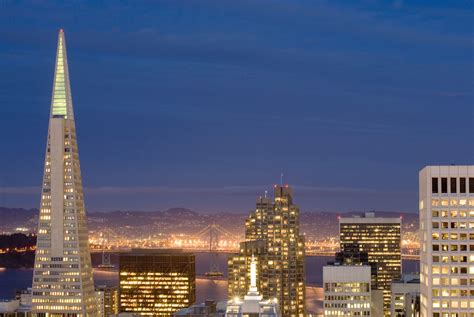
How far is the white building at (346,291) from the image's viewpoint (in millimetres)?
137250

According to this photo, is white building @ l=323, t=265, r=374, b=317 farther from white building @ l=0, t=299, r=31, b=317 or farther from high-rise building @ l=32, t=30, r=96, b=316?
white building @ l=0, t=299, r=31, b=317

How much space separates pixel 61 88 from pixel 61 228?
21070mm

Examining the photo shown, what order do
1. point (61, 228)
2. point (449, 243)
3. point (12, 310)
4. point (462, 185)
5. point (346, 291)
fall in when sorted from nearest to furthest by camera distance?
point (462, 185)
point (449, 243)
point (346, 291)
point (61, 228)
point (12, 310)

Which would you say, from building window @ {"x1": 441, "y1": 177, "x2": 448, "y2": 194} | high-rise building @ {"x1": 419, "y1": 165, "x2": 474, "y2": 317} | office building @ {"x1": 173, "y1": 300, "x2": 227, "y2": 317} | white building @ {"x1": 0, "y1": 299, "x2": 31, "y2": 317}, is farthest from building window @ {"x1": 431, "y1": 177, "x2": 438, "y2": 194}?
white building @ {"x1": 0, "y1": 299, "x2": 31, "y2": 317}

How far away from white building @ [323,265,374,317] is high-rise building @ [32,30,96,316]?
56869mm

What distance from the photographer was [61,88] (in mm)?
186625

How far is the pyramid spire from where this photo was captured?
186 metres

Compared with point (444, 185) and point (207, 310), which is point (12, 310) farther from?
point (444, 185)

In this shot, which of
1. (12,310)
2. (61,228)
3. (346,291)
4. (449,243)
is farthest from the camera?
(12,310)

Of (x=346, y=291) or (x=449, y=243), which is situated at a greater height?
(x=449, y=243)

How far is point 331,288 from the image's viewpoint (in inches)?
5443

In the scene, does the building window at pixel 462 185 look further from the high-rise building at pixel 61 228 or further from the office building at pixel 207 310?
the high-rise building at pixel 61 228

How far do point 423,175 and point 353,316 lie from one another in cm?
4435

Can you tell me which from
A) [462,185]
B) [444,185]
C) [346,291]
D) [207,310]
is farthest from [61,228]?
[462,185]
